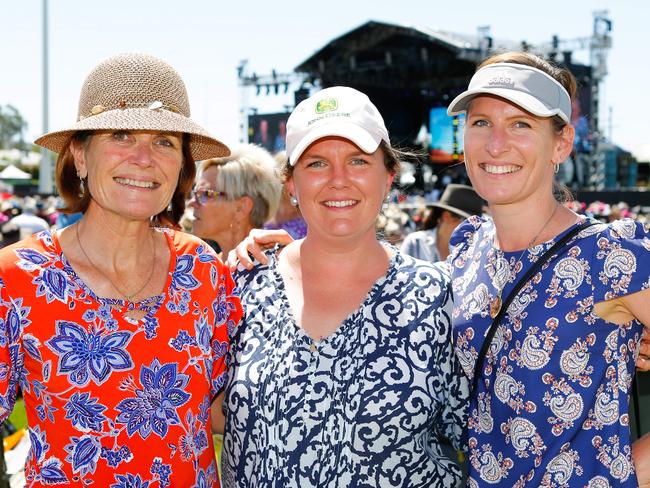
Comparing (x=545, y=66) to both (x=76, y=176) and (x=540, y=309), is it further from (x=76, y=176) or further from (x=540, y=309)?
(x=76, y=176)

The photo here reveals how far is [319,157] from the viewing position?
2352mm

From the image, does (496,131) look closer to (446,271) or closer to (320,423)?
(446,271)

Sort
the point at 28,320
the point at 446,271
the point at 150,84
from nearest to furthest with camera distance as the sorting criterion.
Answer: the point at 28,320, the point at 150,84, the point at 446,271

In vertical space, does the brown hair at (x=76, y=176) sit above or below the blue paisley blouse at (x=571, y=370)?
above

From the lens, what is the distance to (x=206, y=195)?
4535mm

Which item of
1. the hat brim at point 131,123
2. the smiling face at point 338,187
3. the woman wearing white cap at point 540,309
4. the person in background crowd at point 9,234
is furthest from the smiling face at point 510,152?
the person in background crowd at point 9,234

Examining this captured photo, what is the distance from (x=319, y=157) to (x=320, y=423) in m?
0.87

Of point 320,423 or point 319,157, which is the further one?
point 319,157

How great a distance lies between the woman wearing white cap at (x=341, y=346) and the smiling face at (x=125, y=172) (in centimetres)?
47

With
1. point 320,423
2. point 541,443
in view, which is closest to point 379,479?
point 320,423

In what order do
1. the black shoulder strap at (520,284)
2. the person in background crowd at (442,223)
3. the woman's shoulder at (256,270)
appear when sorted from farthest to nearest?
the person in background crowd at (442,223) < the woman's shoulder at (256,270) < the black shoulder strap at (520,284)

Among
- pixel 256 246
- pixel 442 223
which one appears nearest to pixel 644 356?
pixel 256 246

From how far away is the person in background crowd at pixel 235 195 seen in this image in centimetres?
450

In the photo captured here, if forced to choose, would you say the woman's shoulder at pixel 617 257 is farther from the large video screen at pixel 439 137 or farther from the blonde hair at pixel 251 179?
the large video screen at pixel 439 137
